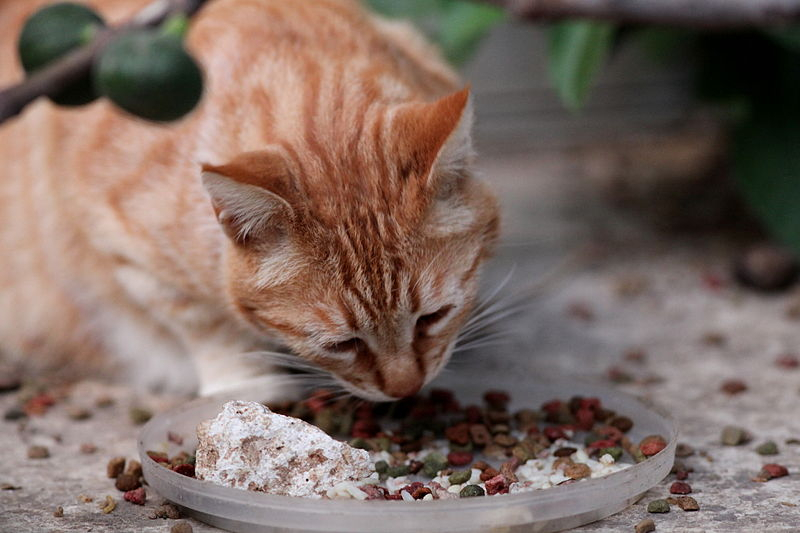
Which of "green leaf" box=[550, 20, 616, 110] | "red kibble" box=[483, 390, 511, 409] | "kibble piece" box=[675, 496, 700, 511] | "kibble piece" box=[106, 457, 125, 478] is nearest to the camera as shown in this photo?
"kibble piece" box=[675, 496, 700, 511]

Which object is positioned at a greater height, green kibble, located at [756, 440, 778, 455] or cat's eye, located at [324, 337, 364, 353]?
cat's eye, located at [324, 337, 364, 353]

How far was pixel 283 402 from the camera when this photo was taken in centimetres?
231

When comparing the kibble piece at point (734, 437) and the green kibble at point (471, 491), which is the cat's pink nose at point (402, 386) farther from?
the kibble piece at point (734, 437)

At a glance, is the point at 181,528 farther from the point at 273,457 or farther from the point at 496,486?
the point at 496,486

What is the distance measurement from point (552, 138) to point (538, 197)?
0.68 meters

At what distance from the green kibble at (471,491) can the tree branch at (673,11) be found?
105cm

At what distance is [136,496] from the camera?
6.20 feet

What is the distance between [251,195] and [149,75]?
402 mm

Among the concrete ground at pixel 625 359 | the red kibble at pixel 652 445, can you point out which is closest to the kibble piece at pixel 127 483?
the concrete ground at pixel 625 359

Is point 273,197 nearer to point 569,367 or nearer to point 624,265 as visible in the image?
point 569,367

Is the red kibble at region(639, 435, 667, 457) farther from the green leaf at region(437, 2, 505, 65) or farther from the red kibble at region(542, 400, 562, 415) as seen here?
the green leaf at region(437, 2, 505, 65)

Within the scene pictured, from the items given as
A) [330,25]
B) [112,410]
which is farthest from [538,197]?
[112,410]

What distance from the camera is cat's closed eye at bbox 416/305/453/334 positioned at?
6.55 feet

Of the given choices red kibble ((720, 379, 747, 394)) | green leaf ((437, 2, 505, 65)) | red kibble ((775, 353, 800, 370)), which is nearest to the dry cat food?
red kibble ((720, 379, 747, 394))
